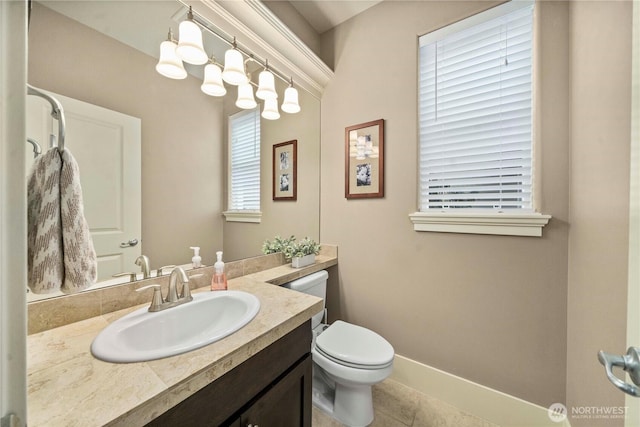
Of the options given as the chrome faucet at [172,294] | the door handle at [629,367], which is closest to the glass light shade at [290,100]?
the chrome faucet at [172,294]

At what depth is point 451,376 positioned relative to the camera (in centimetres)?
146

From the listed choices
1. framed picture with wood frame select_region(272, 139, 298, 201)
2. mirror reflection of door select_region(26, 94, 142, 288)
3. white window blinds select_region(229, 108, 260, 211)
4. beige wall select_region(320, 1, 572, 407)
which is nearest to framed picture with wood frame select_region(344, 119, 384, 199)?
beige wall select_region(320, 1, 572, 407)

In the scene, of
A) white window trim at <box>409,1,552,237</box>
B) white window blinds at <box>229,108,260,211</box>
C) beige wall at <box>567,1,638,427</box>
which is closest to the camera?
beige wall at <box>567,1,638,427</box>

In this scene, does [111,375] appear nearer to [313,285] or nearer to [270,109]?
[313,285]

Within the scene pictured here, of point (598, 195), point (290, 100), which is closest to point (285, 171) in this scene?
point (290, 100)

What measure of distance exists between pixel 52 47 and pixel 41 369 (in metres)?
1.01

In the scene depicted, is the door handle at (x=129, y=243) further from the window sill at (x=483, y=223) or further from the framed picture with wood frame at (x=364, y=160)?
the window sill at (x=483, y=223)

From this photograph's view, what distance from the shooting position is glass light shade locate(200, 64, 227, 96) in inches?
48.1

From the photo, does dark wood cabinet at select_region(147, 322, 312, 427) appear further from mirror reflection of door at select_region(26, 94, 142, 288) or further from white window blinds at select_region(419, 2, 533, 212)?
white window blinds at select_region(419, 2, 533, 212)

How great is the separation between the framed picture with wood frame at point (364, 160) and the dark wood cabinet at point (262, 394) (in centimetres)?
107

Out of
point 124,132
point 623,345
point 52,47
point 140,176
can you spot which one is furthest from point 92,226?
point 623,345

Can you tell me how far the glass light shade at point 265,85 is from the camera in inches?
58.9

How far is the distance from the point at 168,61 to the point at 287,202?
1060 millimetres

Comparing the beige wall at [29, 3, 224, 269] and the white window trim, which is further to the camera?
the white window trim
